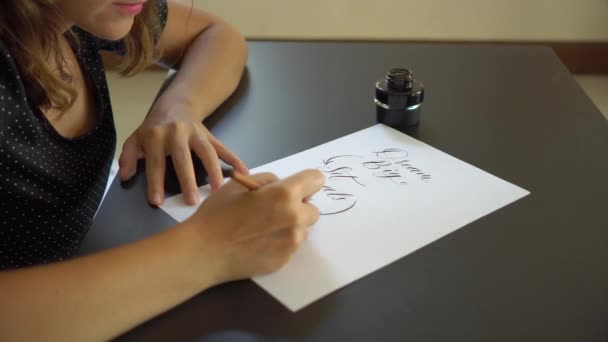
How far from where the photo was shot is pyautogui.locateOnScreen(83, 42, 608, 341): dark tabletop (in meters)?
0.50

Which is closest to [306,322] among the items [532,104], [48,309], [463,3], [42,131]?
[48,309]

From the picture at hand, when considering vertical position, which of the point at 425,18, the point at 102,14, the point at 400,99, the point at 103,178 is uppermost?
the point at 102,14

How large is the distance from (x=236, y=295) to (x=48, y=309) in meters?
0.15

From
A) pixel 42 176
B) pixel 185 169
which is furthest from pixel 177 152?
pixel 42 176

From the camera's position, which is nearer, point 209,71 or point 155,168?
point 155,168

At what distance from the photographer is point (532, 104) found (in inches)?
33.5

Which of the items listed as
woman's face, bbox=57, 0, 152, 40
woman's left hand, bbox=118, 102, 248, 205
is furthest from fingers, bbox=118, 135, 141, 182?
woman's face, bbox=57, 0, 152, 40

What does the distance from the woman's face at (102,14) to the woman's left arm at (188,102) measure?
12 cm

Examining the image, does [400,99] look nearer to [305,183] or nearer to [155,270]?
[305,183]

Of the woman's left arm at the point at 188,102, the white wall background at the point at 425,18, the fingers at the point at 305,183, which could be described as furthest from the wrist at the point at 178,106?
the white wall background at the point at 425,18

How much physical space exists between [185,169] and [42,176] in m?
0.16

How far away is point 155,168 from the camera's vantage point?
702mm

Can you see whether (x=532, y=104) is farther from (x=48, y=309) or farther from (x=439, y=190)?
(x=48, y=309)

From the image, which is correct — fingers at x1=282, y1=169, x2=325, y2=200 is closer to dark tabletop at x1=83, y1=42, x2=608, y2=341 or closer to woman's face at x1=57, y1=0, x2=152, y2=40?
dark tabletop at x1=83, y1=42, x2=608, y2=341
